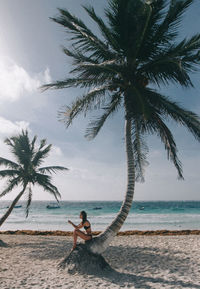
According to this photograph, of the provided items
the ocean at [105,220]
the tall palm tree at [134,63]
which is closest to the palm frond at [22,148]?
the tall palm tree at [134,63]

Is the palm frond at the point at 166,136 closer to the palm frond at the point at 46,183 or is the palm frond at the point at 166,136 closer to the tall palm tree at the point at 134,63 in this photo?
the tall palm tree at the point at 134,63

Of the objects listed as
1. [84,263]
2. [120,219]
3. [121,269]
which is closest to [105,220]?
[121,269]

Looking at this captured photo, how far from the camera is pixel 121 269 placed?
6.36m

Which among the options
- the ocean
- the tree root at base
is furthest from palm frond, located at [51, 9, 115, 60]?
the ocean

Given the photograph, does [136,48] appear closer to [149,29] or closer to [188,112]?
[149,29]

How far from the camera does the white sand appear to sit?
5.22 meters

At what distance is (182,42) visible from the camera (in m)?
7.21

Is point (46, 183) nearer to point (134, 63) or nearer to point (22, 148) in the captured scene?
point (22, 148)

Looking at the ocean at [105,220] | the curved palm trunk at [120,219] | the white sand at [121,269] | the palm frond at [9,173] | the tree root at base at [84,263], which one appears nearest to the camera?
the white sand at [121,269]

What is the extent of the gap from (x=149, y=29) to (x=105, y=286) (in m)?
7.64

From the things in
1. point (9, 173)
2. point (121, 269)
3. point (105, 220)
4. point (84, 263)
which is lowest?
point (105, 220)

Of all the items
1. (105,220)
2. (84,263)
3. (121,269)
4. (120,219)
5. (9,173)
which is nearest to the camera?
(84,263)

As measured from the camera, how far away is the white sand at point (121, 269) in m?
5.22

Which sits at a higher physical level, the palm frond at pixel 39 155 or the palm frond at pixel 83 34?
the palm frond at pixel 83 34
